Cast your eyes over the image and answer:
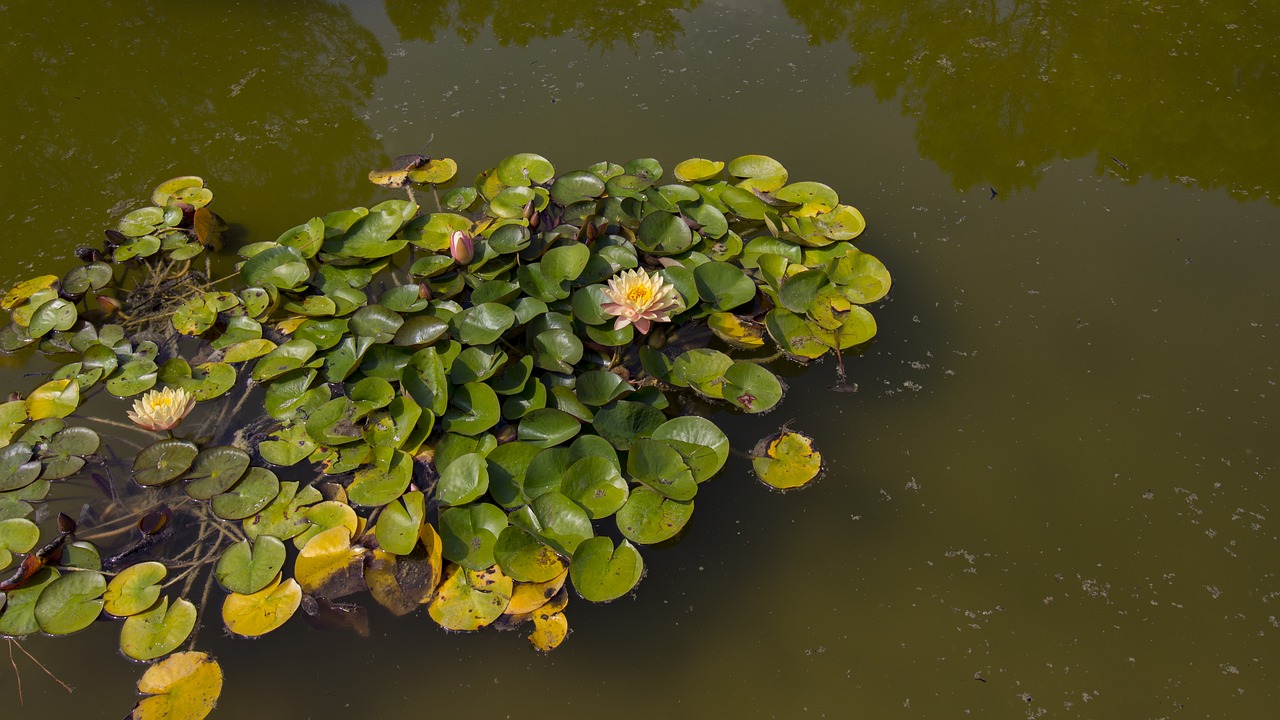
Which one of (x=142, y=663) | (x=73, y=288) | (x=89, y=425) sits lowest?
(x=142, y=663)

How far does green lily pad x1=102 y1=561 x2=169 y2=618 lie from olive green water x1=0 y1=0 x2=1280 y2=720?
0.13m

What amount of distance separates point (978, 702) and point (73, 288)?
3945mm

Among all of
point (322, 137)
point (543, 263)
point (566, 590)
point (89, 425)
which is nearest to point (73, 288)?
point (89, 425)

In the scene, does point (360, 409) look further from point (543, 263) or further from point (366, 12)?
point (366, 12)

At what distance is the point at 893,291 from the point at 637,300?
1.24 metres

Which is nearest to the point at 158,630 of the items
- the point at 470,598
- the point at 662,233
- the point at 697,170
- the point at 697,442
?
the point at 470,598

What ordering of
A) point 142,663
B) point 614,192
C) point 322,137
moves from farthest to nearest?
point 322,137, point 614,192, point 142,663

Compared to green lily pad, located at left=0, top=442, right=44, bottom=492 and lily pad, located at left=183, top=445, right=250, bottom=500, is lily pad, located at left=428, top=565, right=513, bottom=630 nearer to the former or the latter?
lily pad, located at left=183, top=445, right=250, bottom=500

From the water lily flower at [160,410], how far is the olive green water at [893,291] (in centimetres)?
73

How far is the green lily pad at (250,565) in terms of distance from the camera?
7.43 feet

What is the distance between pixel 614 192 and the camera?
326 cm

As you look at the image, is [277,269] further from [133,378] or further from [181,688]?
[181,688]

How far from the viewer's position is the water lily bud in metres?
2.88

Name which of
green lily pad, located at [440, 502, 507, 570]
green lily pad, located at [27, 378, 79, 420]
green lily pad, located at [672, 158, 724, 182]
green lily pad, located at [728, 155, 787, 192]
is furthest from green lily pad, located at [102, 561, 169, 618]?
green lily pad, located at [728, 155, 787, 192]
